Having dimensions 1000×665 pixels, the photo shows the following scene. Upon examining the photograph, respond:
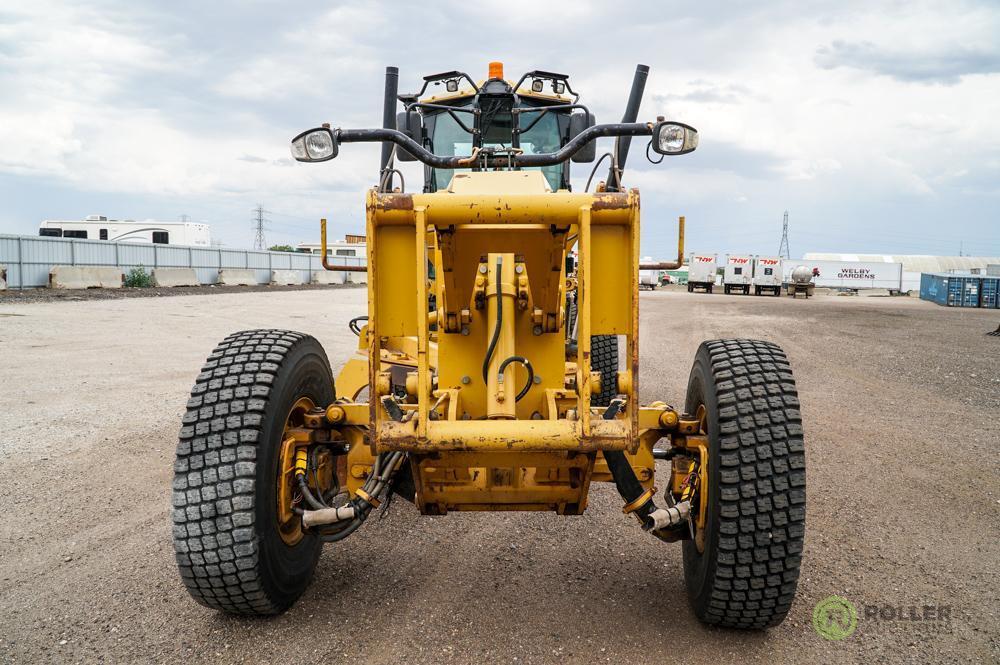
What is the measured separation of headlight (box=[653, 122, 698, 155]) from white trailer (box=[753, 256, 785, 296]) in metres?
40.2

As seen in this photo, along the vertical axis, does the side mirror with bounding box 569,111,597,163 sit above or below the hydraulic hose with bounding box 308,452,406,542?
above

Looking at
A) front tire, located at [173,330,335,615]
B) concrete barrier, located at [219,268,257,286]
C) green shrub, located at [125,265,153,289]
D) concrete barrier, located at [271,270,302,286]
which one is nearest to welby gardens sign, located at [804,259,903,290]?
concrete barrier, located at [271,270,302,286]

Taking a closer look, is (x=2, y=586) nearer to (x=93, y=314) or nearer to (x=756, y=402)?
(x=756, y=402)

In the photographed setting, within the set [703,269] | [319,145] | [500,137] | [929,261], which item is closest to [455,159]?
[319,145]

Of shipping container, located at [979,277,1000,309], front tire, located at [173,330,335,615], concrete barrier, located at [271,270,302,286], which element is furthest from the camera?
concrete barrier, located at [271,270,302,286]

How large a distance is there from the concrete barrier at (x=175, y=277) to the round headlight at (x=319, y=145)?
93.1 ft

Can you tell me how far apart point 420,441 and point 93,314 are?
15839 mm

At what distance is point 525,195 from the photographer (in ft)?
8.84

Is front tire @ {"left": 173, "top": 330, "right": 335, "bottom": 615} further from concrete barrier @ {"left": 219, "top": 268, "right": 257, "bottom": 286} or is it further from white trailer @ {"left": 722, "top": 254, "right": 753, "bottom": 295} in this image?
white trailer @ {"left": 722, "top": 254, "right": 753, "bottom": 295}

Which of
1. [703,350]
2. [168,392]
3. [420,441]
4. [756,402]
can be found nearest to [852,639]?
[756,402]

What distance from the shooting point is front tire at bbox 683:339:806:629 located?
107 inches

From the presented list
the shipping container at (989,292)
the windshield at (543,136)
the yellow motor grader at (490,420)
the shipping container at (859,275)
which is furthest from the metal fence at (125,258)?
the shipping container at (859,275)

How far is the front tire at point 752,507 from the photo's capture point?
2.73m

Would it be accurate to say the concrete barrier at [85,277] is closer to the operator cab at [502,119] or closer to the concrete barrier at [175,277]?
the concrete barrier at [175,277]
